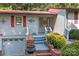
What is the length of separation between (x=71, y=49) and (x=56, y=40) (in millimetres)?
118

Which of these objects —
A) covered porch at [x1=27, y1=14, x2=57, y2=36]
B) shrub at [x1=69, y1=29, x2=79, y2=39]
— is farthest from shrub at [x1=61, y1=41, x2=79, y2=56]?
covered porch at [x1=27, y1=14, x2=57, y2=36]

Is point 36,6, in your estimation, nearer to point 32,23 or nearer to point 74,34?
point 32,23

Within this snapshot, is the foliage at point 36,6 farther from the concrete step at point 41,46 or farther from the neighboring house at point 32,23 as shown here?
the concrete step at point 41,46

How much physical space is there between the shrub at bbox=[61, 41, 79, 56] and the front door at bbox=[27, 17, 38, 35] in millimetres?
229

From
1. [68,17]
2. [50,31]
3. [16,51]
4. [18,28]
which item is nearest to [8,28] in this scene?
[18,28]

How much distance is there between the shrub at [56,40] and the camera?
4.48 ft

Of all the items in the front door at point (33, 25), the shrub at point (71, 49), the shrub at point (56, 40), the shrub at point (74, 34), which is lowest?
Answer: the shrub at point (71, 49)

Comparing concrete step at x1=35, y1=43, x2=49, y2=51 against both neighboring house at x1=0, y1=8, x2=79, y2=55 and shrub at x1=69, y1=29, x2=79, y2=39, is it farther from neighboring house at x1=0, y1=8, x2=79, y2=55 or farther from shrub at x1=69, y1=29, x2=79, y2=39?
shrub at x1=69, y1=29, x2=79, y2=39

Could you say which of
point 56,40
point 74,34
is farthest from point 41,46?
point 74,34

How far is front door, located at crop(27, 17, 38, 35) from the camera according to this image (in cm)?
136

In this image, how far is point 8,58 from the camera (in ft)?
3.85

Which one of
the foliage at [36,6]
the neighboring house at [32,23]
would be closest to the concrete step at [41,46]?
the neighboring house at [32,23]

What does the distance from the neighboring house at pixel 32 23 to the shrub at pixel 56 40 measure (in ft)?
0.12

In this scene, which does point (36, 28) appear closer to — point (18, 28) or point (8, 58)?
point (18, 28)
